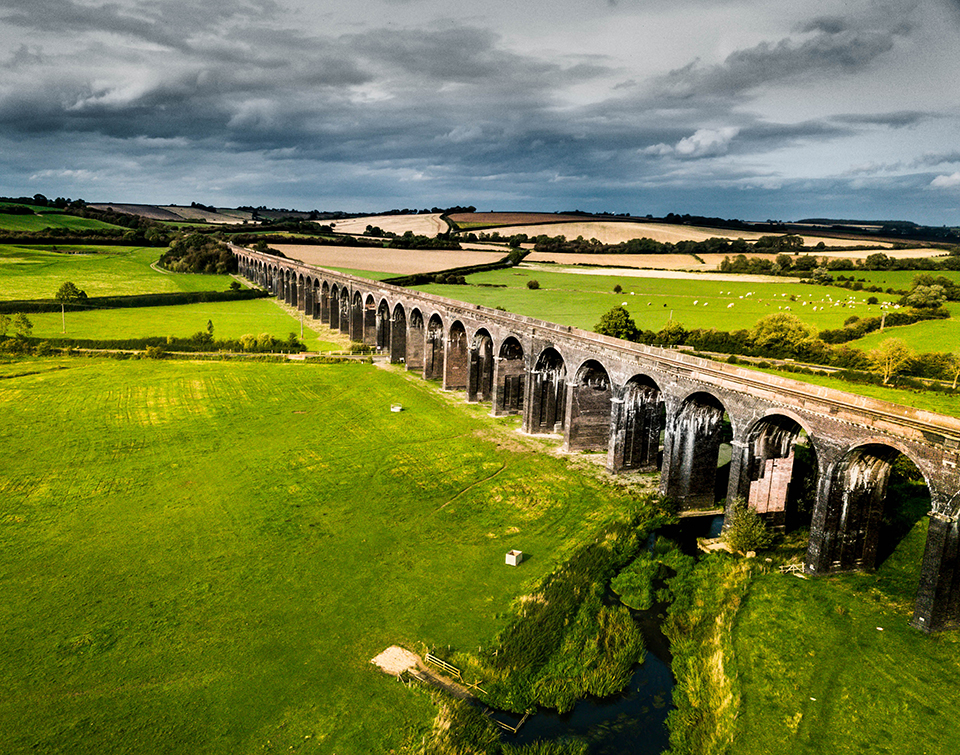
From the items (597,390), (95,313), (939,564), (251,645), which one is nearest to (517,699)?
(251,645)

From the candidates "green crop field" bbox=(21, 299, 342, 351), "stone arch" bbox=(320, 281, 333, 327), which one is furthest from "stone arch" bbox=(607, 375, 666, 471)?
"stone arch" bbox=(320, 281, 333, 327)

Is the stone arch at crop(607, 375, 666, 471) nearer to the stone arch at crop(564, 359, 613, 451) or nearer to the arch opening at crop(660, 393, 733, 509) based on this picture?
the stone arch at crop(564, 359, 613, 451)

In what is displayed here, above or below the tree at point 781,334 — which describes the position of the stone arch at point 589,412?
below

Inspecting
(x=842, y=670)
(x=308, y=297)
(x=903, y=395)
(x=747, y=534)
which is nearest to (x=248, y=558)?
(x=747, y=534)

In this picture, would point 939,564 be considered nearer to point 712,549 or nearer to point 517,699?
point 712,549

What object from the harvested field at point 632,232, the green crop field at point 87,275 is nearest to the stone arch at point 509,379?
the green crop field at point 87,275

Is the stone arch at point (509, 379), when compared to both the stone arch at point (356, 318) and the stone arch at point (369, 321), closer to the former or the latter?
the stone arch at point (369, 321)

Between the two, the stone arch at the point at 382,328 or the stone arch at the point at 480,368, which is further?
the stone arch at the point at 382,328

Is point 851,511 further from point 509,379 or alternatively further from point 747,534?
point 509,379
